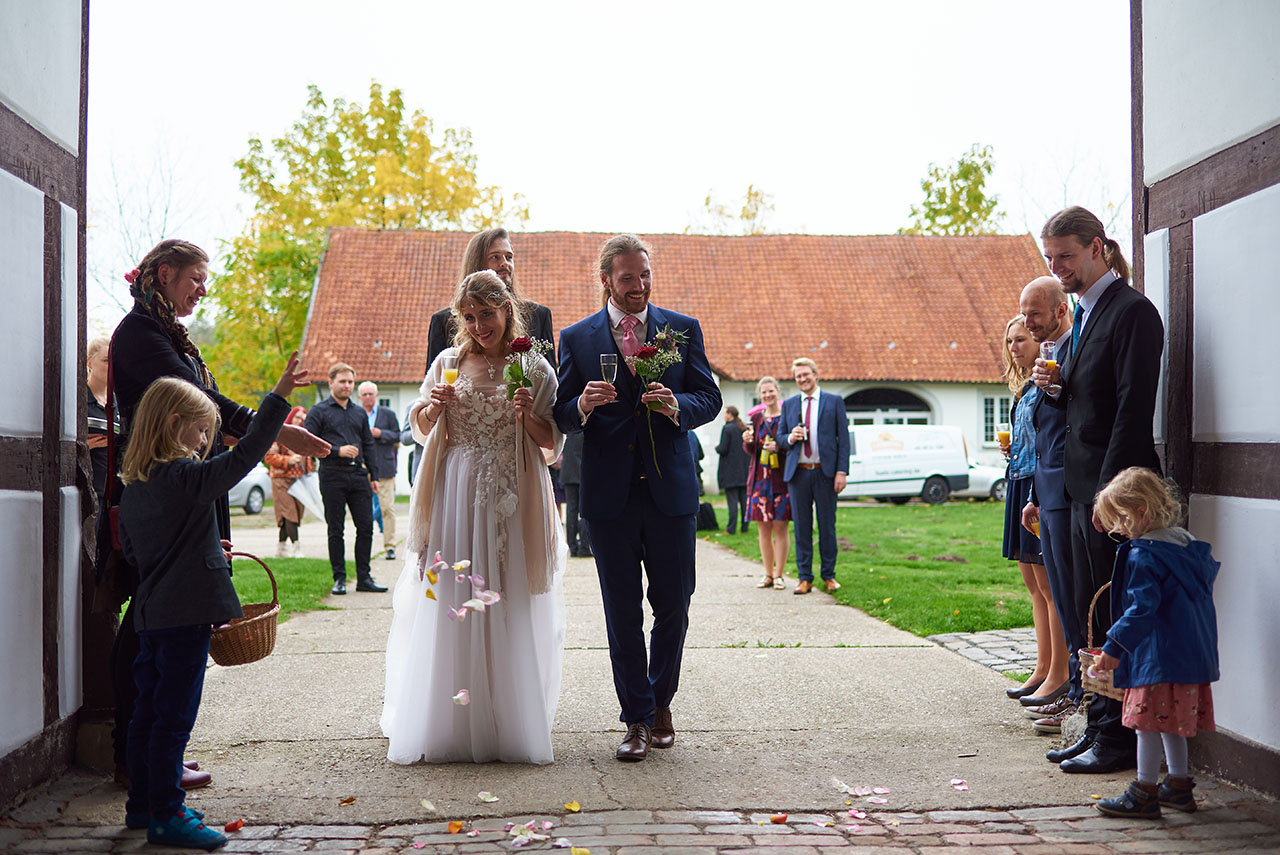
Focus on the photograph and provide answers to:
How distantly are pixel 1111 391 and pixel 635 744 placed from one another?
2.58 meters

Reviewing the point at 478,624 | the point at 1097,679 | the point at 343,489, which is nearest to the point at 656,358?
the point at 478,624

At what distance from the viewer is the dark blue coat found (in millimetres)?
4219

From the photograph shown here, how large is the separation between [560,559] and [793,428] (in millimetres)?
6050

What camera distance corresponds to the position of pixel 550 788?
15.4 feet

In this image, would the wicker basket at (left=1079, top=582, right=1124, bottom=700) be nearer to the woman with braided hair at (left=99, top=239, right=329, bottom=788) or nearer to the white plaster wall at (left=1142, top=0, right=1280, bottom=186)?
the white plaster wall at (left=1142, top=0, right=1280, bottom=186)

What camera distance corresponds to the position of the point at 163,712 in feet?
13.6

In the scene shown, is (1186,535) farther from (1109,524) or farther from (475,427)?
(475,427)

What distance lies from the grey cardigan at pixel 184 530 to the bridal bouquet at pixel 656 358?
1597mm

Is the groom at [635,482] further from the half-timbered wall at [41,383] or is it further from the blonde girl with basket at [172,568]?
the half-timbered wall at [41,383]

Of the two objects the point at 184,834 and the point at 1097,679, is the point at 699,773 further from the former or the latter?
the point at 184,834

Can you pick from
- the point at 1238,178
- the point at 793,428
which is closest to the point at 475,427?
the point at 1238,178

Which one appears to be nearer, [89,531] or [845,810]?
[845,810]

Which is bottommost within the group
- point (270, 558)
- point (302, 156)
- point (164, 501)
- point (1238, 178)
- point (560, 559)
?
point (270, 558)

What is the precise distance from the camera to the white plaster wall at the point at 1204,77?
173 inches
